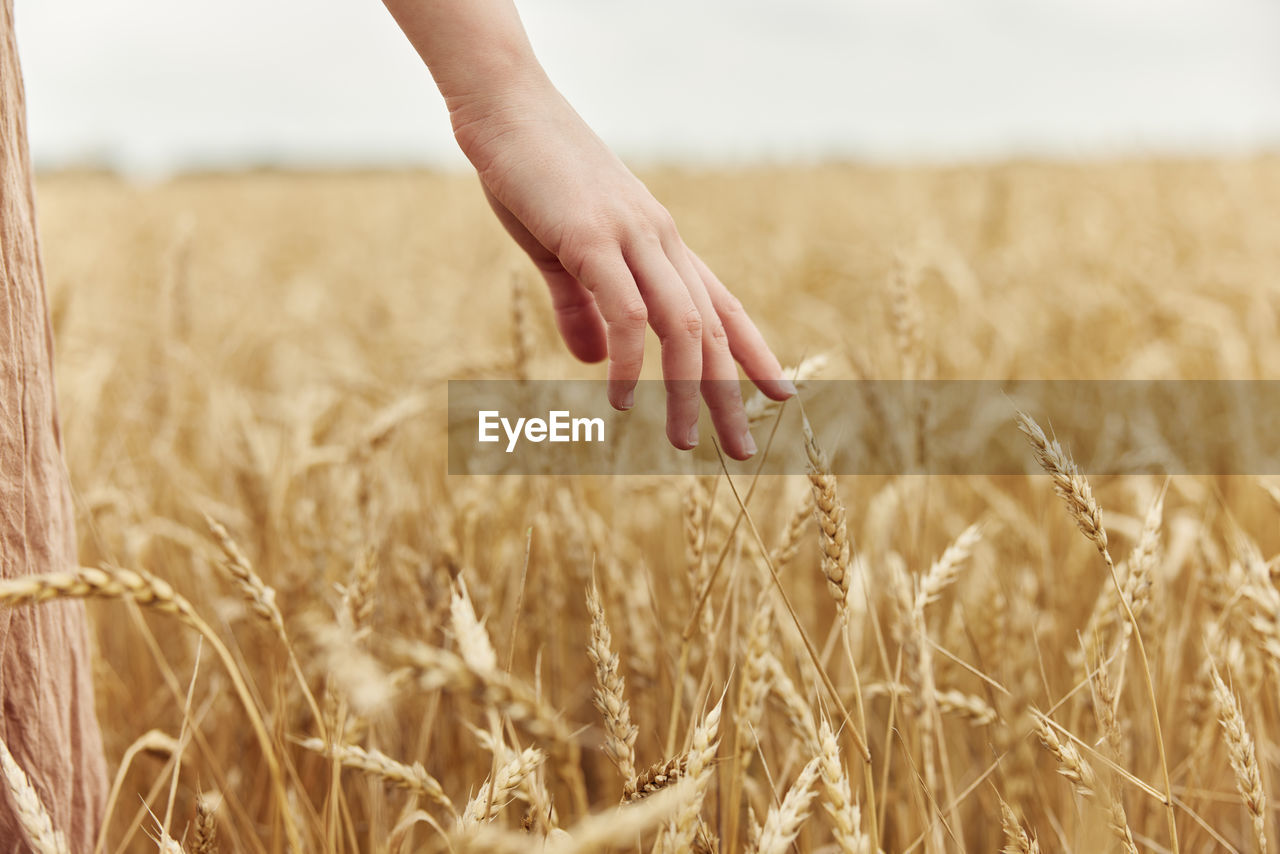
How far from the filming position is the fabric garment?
759 mm

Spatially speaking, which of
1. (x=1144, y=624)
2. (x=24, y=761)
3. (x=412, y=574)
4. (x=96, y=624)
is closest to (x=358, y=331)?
(x=96, y=624)

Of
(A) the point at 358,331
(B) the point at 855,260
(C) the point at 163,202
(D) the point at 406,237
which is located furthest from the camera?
(C) the point at 163,202

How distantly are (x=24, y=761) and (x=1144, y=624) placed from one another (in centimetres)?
120

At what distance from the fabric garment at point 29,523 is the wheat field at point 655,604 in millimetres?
66

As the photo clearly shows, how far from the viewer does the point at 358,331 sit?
297 centimetres

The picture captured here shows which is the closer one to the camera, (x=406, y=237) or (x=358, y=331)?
(x=358, y=331)

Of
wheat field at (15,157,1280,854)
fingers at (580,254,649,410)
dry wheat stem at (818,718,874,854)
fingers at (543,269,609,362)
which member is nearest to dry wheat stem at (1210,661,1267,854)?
wheat field at (15,157,1280,854)

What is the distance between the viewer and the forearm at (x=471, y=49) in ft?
2.46

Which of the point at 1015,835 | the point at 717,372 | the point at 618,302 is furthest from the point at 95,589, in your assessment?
the point at 1015,835

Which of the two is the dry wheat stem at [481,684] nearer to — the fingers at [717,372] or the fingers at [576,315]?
the fingers at [717,372]

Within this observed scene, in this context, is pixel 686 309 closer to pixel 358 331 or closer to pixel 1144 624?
pixel 1144 624

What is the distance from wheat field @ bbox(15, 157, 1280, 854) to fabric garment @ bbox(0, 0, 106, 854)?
0.22ft

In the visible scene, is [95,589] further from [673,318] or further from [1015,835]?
[1015,835]

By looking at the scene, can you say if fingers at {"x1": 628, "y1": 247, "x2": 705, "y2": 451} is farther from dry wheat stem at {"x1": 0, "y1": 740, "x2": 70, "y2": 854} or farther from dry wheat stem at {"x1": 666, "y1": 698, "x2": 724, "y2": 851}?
dry wheat stem at {"x1": 0, "y1": 740, "x2": 70, "y2": 854}
